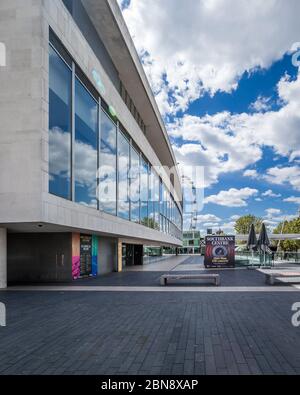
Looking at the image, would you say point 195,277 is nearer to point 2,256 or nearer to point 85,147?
point 2,256

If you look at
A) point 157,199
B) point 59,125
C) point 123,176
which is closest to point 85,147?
point 59,125

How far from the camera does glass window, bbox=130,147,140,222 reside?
92.8 feet

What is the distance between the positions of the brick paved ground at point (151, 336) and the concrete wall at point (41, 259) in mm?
7001

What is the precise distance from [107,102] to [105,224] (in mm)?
6960

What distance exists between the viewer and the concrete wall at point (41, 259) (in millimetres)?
19156

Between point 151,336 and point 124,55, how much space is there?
22.3 m

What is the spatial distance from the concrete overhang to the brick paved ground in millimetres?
16415

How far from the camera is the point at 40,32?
1393 cm

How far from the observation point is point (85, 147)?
18609 millimetres

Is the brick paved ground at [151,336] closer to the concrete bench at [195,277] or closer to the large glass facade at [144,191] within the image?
the concrete bench at [195,277]

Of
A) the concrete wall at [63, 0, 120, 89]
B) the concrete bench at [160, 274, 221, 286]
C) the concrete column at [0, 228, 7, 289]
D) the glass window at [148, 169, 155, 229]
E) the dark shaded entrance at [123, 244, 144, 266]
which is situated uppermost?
the concrete wall at [63, 0, 120, 89]

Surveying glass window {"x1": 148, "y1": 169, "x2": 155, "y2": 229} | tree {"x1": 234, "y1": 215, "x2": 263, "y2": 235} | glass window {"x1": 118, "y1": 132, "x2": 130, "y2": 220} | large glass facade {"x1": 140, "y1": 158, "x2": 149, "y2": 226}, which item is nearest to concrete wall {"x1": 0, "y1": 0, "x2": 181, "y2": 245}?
glass window {"x1": 118, "y1": 132, "x2": 130, "y2": 220}

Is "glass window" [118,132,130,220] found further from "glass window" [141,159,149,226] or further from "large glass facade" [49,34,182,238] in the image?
"glass window" [141,159,149,226]

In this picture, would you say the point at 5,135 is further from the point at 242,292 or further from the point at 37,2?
the point at 242,292
